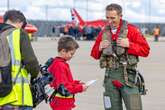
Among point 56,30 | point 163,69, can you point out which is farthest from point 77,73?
point 56,30

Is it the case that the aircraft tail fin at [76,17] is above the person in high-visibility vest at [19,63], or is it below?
below

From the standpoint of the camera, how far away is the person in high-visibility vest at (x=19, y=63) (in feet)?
18.9

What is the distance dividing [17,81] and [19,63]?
18 centimetres

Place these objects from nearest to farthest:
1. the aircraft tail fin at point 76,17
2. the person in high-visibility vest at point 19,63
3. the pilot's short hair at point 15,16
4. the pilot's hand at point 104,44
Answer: the person in high-visibility vest at point 19,63, the pilot's short hair at point 15,16, the pilot's hand at point 104,44, the aircraft tail fin at point 76,17

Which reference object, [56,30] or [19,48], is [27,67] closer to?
[19,48]

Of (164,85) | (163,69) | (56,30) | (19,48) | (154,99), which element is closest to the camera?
(19,48)

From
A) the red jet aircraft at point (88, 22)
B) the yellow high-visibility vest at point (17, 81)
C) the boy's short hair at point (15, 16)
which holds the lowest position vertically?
the red jet aircraft at point (88, 22)

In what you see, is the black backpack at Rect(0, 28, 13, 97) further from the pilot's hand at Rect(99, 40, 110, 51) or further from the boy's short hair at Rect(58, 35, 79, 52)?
the pilot's hand at Rect(99, 40, 110, 51)

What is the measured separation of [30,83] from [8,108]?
39 cm

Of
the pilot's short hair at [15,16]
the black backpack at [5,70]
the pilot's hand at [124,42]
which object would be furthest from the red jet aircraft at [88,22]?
the black backpack at [5,70]

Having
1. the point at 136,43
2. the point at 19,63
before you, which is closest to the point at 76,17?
the point at 136,43

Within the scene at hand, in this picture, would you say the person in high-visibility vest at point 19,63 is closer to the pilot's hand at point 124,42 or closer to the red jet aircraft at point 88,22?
the pilot's hand at point 124,42

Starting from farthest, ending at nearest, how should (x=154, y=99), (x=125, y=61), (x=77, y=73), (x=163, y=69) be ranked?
(x=163, y=69), (x=77, y=73), (x=154, y=99), (x=125, y=61)

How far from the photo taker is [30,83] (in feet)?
20.1
